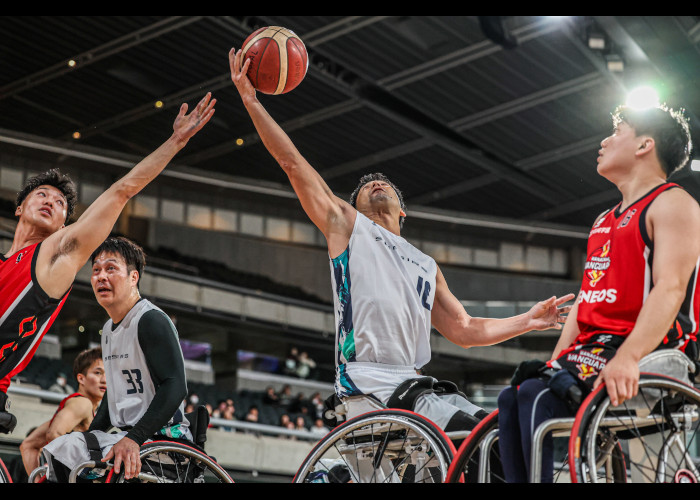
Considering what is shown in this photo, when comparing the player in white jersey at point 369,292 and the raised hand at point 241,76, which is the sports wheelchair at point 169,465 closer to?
the player in white jersey at point 369,292

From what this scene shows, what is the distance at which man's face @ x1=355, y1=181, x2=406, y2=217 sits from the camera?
3908 mm

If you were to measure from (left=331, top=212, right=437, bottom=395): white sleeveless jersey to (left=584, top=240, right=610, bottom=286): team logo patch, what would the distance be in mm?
941

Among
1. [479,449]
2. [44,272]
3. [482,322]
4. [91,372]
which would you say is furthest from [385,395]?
[91,372]

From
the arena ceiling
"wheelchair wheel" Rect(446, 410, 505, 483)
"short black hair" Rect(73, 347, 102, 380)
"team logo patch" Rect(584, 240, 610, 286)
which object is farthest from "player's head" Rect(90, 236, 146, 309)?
the arena ceiling

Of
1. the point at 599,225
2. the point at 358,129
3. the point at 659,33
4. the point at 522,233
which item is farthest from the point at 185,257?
the point at 599,225

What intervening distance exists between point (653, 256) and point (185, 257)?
1939 centimetres

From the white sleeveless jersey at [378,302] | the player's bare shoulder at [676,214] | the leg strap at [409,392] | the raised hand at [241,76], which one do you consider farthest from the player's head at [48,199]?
the player's bare shoulder at [676,214]

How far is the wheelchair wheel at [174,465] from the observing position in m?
3.35

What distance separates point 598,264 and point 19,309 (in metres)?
2.31

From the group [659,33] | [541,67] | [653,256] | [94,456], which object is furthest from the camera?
[541,67]

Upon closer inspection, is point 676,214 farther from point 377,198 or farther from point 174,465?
point 174,465

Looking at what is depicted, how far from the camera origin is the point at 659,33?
1331 centimetres

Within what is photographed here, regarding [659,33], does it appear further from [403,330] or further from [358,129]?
[403,330]

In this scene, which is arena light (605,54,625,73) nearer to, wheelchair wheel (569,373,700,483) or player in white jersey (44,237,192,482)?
player in white jersey (44,237,192,482)
